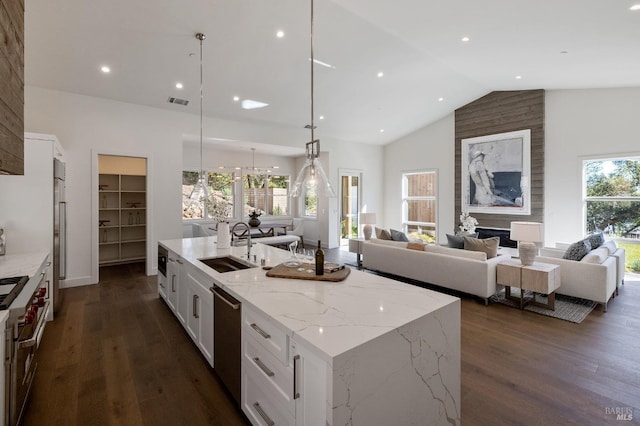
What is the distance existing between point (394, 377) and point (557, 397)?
64.1 inches

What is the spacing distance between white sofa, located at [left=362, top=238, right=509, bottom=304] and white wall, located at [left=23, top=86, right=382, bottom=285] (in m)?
3.88

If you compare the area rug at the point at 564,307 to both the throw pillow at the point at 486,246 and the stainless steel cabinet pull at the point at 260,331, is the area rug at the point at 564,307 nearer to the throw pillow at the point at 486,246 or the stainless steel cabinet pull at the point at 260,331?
the throw pillow at the point at 486,246

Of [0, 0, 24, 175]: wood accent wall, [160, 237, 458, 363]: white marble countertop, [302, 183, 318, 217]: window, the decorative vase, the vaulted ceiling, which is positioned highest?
the vaulted ceiling

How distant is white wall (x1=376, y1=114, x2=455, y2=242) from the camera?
26.1 ft

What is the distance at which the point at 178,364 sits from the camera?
102 inches

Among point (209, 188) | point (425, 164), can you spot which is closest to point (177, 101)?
point (209, 188)

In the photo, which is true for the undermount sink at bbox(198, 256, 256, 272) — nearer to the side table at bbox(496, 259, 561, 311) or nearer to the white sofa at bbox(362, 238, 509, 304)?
the white sofa at bbox(362, 238, 509, 304)

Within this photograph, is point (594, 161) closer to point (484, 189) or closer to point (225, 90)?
point (484, 189)

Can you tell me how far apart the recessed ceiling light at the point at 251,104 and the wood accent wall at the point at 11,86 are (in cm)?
440

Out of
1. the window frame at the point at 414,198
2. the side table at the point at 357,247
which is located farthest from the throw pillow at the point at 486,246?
the window frame at the point at 414,198

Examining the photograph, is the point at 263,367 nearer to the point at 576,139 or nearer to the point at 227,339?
the point at 227,339

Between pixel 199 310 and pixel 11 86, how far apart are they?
6.21 ft

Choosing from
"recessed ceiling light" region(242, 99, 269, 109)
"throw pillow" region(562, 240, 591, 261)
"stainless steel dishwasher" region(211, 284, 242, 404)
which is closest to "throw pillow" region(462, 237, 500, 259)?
"throw pillow" region(562, 240, 591, 261)

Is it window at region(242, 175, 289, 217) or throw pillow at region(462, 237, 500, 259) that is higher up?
window at region(242, 175, 289, 217)
